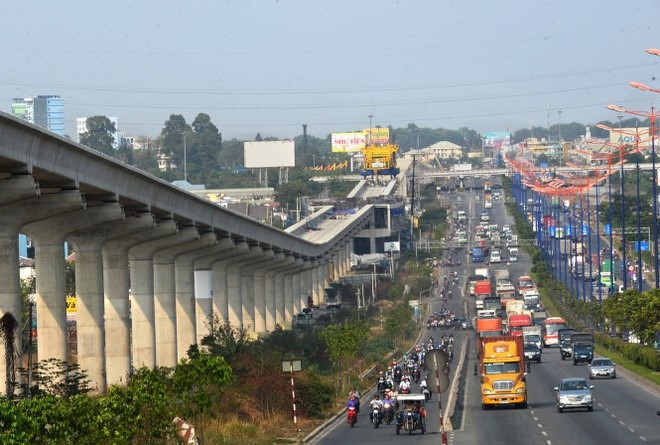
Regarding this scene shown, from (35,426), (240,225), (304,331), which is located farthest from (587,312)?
(35,426)

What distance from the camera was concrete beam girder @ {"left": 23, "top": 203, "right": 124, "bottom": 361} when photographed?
6550 centimetres

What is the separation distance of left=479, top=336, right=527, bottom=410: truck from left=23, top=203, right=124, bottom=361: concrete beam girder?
17.0 meters

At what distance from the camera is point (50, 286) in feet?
216

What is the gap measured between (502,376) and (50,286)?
61.0 feet

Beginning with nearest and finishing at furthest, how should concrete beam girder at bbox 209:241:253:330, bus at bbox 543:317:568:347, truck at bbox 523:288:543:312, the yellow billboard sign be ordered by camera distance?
1. concrete beam girder at bbox 209:241:253:330
2. the yellow billboard sign
3. bus at bbox 543:317:568:347
4. truck at bbox 523:288:543:312

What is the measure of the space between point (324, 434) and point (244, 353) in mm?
19269

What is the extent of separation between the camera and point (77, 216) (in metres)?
68.2

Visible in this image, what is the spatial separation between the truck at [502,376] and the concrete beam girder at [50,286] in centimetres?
1701

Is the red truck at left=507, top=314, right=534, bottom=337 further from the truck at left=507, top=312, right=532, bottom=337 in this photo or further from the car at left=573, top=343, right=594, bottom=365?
the car at left=573, top=343, right=594, bottom=365

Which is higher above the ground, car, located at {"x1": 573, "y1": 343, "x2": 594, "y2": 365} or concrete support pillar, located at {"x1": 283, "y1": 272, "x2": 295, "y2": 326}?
concrete support pillar, located at {"x1": 283, "y1": 272, "x2": 295, "y2": 326}

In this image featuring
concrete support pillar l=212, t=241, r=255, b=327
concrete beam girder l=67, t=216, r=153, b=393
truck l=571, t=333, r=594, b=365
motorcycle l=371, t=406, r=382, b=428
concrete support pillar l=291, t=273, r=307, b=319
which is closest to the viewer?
motorcycle l=371, t=406, r=382, b=428

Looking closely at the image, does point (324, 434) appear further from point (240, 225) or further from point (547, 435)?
point (240, 225)

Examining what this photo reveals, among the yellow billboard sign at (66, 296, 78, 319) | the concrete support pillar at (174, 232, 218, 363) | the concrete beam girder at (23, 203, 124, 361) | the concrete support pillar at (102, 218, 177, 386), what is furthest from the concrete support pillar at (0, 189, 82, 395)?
the yellow billboard sign at (66, 296, 78, 319)

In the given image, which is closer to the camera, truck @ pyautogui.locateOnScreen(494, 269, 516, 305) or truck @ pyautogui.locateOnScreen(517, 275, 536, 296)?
truck @ pyautogui.locateOnScreen(494, 269, 516, 305)
